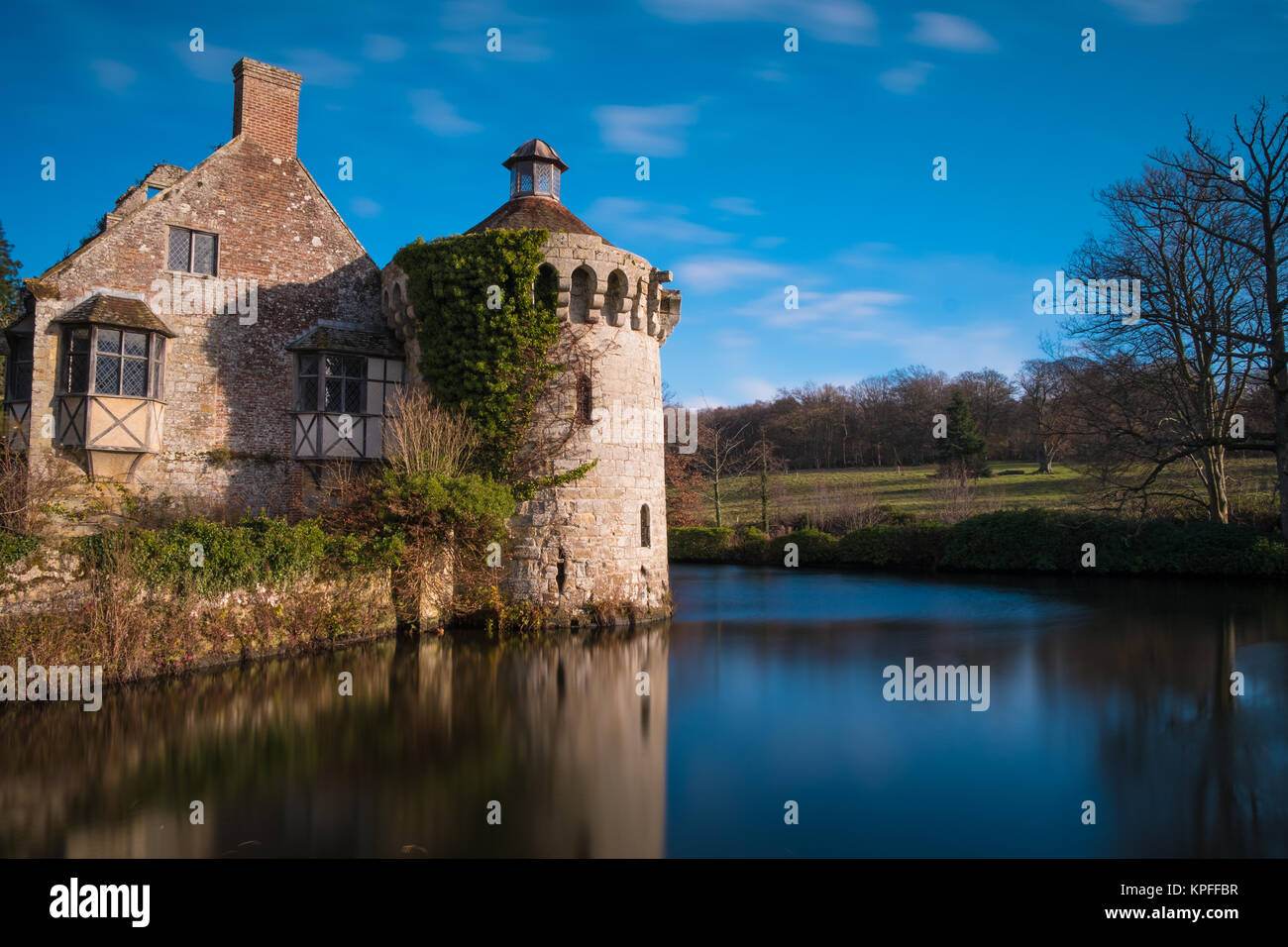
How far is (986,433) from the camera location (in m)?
50.4

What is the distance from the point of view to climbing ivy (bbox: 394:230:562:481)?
13.6 metres

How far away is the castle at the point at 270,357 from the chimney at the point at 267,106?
4cm

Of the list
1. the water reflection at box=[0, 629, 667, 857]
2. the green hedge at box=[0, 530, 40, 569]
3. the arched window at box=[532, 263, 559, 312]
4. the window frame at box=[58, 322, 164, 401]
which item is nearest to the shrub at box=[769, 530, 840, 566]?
the arched window at box=[532, 263, 559, 312]

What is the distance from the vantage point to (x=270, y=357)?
15.1m

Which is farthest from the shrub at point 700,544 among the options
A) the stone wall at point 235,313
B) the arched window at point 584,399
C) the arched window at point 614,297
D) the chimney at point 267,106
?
the chimney at point 267,106

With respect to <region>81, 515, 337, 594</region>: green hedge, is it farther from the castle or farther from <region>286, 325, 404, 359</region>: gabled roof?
<region>286, 325, 404, 359</region>: gabled roof

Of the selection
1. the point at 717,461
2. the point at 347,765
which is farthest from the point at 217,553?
the point at 717,461

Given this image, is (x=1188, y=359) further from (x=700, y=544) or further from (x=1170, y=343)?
(x=700, y=544)

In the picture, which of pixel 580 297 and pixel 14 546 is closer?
pixel 14 546

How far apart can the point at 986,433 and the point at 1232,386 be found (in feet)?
94.9

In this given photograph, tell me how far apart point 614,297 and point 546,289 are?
49.4 inches

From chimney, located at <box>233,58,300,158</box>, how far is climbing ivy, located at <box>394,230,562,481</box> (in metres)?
4.43
